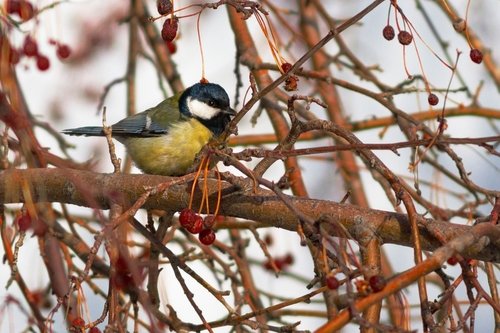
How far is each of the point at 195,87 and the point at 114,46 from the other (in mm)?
1181

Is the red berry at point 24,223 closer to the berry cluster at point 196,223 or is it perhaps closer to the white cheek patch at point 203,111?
the berry cluster at point 196,223

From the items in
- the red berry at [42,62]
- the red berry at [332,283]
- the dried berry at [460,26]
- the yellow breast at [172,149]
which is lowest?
the red berry at [332,283]

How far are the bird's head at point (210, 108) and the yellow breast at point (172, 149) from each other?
64 mm

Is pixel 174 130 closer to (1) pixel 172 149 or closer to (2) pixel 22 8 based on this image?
(1) pixel 172 149

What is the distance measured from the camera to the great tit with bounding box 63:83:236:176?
3316 millimetres

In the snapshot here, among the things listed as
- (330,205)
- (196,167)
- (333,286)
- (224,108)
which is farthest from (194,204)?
(224,108)

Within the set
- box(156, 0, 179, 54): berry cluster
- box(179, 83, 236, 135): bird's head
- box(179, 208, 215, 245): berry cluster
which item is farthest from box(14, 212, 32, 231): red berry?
box(179, 83, 236, 135): bird's head

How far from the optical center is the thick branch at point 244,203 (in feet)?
6.40

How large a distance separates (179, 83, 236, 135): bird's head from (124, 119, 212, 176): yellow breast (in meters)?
0.06

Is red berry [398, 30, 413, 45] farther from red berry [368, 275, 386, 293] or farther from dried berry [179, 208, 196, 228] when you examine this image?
red berry [368, 275, 386, 293]

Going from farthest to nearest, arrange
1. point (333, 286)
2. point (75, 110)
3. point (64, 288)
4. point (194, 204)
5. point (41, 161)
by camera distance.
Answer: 1. point (75, 110)
2. point (41, 161)
3. point (194, 204)
4. point (64, 288)
5. point (333, 286)

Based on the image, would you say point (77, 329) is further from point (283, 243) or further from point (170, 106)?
point (283, 243)

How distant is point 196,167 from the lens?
2062 mm

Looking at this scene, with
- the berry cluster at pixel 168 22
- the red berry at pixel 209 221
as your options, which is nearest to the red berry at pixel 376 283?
the red berry at pixel 209 221
